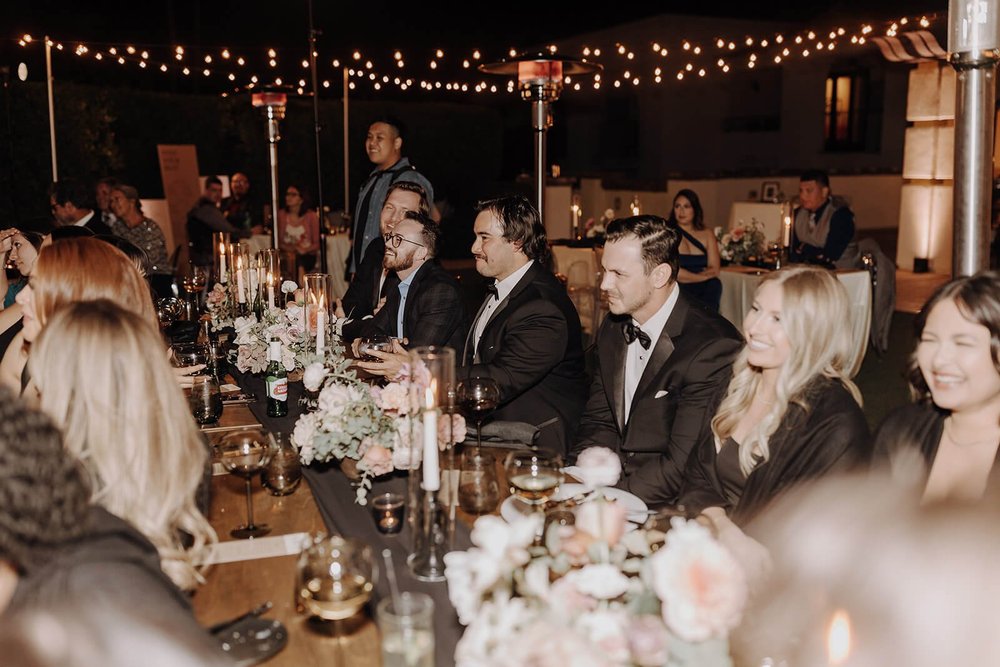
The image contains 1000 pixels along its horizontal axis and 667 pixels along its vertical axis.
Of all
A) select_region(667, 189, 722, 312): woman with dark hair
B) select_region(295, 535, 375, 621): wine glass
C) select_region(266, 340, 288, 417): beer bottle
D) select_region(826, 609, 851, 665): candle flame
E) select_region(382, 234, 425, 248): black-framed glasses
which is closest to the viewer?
select_region(826, 609, 851, 665): candle flame

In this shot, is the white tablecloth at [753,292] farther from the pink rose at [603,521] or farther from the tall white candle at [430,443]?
the pink rose at [603,521]

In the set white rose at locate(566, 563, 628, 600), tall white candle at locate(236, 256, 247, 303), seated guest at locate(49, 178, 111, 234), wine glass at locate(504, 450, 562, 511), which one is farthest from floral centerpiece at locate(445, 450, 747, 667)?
seated guest at locate(49, 178, 111, 234)

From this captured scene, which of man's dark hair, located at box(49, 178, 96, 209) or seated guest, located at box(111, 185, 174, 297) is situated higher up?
man's dark hair, located at box(49, 178, 96, 209)

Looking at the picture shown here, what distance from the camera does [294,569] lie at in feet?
6.10

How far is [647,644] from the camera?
108 cm

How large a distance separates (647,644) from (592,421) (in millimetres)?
2221

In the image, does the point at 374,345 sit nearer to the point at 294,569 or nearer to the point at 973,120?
the point at 294,569

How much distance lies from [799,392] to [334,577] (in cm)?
132

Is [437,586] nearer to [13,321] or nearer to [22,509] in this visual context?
[22,509]

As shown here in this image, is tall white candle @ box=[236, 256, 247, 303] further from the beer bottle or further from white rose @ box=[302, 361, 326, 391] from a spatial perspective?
white rose @ box=[302, 361, 326, 391]

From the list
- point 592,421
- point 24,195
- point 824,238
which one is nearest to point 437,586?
point 592,421

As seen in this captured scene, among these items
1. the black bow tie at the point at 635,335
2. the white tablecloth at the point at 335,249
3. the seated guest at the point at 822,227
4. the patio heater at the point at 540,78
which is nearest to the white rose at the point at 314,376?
the black bow tie at the point at 635,335

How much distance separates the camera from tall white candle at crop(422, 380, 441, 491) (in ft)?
5.44

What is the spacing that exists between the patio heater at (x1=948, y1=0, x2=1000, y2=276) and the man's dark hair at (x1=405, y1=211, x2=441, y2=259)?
2.24 metres
